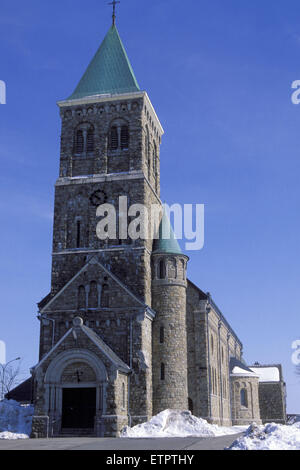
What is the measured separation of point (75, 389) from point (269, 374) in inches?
1608

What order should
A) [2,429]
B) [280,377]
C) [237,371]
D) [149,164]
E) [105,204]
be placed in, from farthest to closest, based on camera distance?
1. [280,377]
2. [237,371]
3. [149,164]
4. [105,204]
5. [2,429]

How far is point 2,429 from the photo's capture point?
113ft

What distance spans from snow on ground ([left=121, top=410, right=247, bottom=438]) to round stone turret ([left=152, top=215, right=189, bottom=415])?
2.30 meters

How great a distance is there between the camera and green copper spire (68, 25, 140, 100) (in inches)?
1770

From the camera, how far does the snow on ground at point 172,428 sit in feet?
109

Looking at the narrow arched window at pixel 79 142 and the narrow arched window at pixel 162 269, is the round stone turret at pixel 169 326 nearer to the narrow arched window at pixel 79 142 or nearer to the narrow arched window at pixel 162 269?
the narrow arched window at pixel 162 269

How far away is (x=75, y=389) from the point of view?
1404 inches

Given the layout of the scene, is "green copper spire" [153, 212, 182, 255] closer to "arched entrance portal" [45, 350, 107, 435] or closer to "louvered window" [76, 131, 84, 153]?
"louvered window" [76, 131, 84, 153]

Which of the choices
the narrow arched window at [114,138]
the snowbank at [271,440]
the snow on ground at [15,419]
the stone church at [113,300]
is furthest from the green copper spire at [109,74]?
the snowbank at [271,440]

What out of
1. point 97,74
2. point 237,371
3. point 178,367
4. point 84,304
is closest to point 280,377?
point 237,371

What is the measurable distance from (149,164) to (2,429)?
22.6 metres

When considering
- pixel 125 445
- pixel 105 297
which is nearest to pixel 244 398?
pixel 105 297

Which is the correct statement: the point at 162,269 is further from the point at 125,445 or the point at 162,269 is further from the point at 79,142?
the point at 125,445
